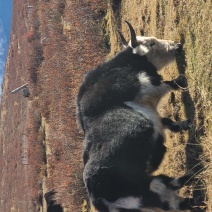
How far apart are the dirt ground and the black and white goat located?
0.54 metres

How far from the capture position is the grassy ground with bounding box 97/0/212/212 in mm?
4777

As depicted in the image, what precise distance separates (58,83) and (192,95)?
5.36 metres

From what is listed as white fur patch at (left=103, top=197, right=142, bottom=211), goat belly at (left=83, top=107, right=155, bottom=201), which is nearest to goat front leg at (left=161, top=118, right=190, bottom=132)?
goat belly at (left=83, top=107, right=155, bottom=201)

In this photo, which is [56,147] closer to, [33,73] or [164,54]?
[33,73]

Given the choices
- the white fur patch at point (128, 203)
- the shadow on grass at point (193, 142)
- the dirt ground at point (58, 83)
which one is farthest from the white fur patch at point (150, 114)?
the white fur patch at point (128, 203)

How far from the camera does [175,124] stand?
17.7ft

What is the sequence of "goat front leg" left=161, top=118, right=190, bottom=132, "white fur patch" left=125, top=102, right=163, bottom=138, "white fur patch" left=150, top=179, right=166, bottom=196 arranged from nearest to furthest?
"white fur patch" left=150, top=179, right=166, bottom=196 < "white fur patch" left=125, top=102, right=163, bottom=138 < "goat front leg" left=161, top=118, right=190, bottom=132

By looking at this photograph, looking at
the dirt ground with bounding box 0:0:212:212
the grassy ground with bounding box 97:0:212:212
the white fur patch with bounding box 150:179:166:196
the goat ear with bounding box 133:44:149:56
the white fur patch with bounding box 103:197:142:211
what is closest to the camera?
the white fur patch with bounding box 103:197:142:211

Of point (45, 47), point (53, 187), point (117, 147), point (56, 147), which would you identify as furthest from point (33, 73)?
point (117, 147)

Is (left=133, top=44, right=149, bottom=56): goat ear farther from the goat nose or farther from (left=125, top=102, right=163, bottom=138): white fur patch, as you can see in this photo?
(left=125, top=102, right=163, bottom=138): white fur patch

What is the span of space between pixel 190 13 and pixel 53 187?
5.41 m

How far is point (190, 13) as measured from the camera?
17.9 feet

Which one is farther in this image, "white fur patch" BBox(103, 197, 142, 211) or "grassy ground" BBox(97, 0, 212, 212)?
"grassy ground" BBox(97, 0, 212, 212)

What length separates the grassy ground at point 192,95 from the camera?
4777 mm
